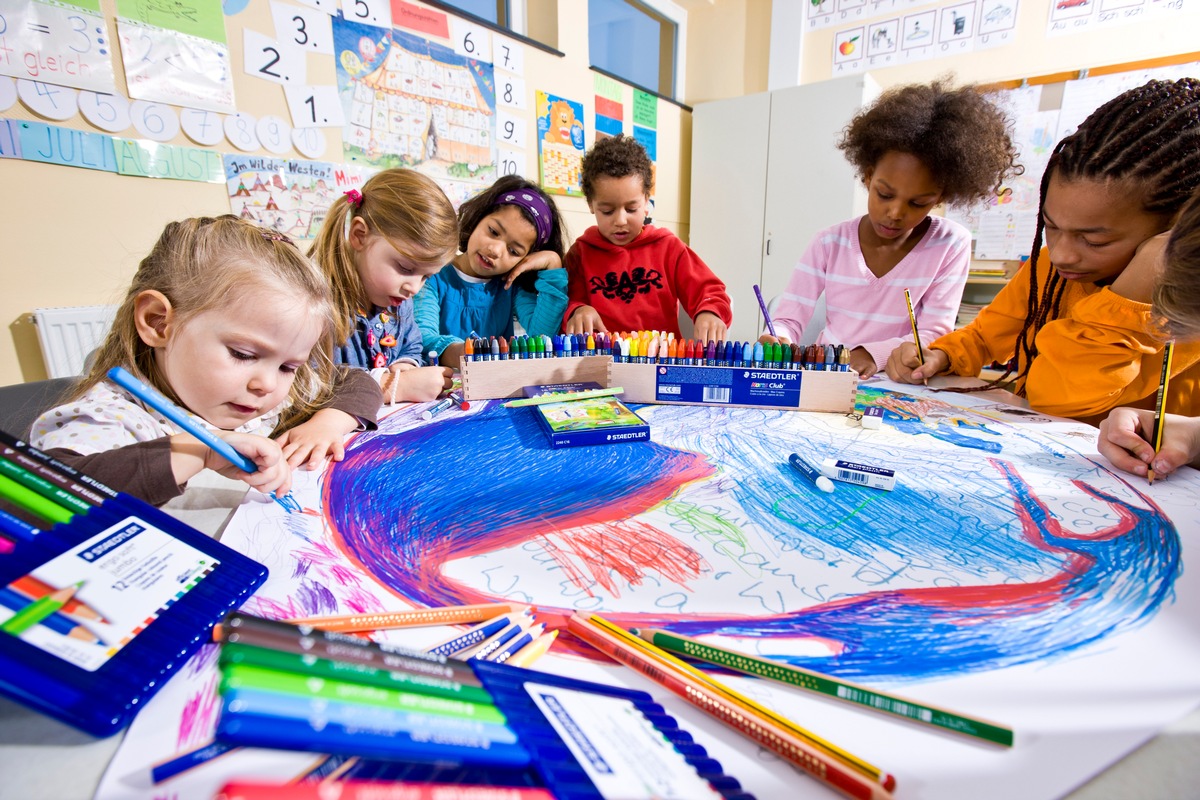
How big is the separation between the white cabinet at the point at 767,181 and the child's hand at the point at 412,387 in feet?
7.27

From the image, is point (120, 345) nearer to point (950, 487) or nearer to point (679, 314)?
point (950, 487)

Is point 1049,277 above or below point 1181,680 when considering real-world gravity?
above

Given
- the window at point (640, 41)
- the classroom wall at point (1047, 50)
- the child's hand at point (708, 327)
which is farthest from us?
the window at point (640, 41)

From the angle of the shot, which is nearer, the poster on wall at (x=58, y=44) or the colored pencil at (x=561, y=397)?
the colored pencil at (x=561, y=397)

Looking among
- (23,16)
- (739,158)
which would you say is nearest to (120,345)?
(23,16)

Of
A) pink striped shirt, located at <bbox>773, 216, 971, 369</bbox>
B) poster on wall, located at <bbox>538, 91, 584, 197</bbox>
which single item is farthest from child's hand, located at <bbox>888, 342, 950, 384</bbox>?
poster on wall, located at <bbox>538, 91, 584, 197</bbox>

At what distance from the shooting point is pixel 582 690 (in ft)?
0.93

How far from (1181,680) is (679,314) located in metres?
1.36

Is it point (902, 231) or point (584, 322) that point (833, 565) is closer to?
point (584, 322)

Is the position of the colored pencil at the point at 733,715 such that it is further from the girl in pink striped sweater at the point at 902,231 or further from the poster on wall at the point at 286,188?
the poster on wall at the point at 286,188

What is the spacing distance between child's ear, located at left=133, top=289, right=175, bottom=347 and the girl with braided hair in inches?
47.4

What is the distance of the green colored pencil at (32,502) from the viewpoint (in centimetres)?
34

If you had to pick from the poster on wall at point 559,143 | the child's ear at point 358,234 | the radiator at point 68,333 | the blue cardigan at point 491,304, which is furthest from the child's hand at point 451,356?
the poster on wall at point 559,143

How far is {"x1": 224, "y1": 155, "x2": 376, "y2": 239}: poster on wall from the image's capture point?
4.89 ft
